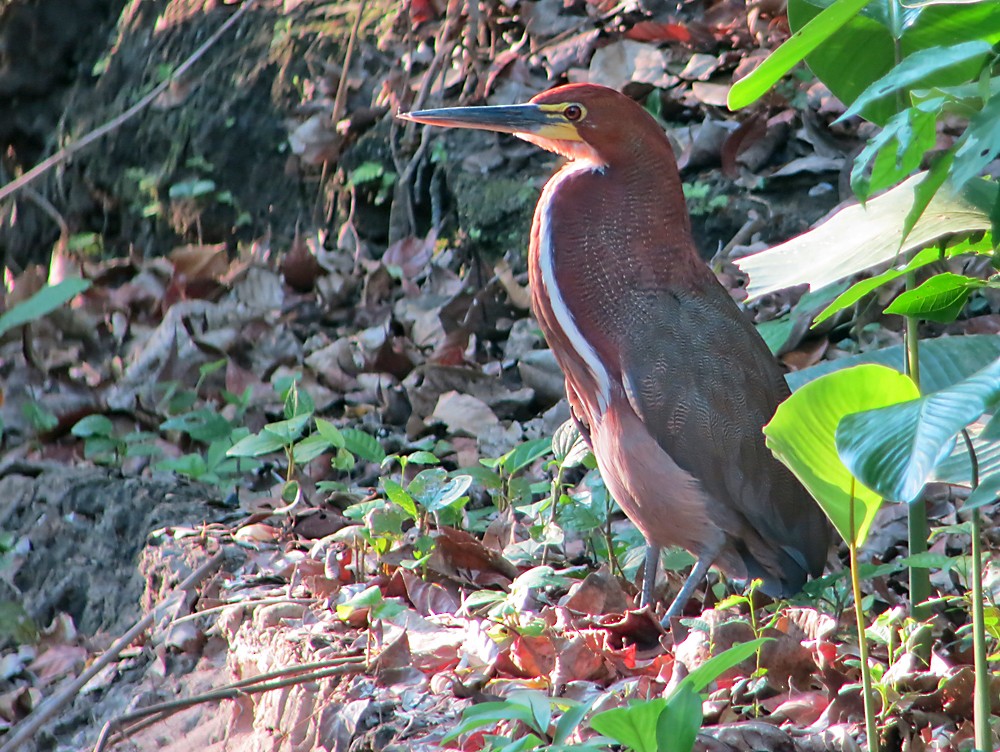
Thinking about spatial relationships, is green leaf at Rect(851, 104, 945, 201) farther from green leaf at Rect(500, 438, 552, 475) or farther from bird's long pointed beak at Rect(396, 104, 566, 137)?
bird's long pointed beak at Rect(396, 104, 566, 137)

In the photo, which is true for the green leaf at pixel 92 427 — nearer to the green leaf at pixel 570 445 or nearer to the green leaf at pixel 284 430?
the green leaf at pixel 284 430

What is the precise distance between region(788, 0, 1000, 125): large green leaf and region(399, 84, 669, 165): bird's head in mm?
946

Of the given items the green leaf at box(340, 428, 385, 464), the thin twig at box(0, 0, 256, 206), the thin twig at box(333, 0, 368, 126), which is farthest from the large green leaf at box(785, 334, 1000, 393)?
the thin twig at box(333, 0, 368, 126)

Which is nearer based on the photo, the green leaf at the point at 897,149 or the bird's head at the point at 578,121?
the green leaf at the point at 897,149

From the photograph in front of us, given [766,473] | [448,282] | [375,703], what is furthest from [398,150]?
[375,703]

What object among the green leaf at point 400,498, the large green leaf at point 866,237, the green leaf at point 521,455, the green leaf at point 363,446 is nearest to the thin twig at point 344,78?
the green leaf at point 363,446

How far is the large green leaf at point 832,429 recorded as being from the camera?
163 cm

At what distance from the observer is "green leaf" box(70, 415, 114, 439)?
458 cm

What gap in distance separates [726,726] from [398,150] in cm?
405

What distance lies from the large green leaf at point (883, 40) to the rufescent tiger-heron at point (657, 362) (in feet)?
3.11

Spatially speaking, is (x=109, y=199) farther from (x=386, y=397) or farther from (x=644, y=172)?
(x=644, y=172)

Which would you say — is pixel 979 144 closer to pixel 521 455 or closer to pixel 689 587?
pixel 689 587

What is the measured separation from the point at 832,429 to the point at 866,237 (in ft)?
2.19

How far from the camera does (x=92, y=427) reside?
181 inches
